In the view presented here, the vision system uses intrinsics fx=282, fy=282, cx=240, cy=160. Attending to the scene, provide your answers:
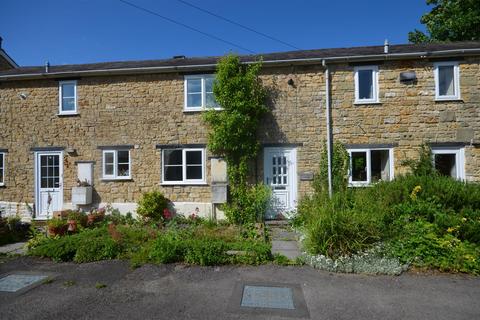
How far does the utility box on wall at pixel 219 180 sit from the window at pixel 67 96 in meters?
6.12

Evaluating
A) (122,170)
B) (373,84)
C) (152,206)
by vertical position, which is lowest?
(152,206)

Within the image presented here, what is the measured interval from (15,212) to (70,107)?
4.67 meters

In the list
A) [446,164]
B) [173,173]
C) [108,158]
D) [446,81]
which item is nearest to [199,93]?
[173,173]

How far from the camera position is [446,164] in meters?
9.95

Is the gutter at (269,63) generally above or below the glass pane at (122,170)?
above

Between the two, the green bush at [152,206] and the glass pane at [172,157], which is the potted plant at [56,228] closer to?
the green bush at [152,206]

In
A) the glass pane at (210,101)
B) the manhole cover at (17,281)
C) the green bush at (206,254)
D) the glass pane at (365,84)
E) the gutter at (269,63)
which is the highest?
the gutter at (269,63)

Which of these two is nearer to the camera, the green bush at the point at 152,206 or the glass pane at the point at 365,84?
the green bush at the point at 152,206

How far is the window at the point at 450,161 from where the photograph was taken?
966 cm

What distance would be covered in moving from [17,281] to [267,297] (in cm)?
465

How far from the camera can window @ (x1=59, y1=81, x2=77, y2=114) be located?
11141 millimetres

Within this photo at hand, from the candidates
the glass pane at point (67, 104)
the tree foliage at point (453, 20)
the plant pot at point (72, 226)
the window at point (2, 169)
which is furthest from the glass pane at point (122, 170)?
the tree foliage at point (453, 20)

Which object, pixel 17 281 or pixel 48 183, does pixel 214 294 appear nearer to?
pixel 17 281

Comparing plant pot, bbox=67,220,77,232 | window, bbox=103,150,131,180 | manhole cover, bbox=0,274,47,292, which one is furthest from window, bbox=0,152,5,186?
manhole cover, bbox=0,274,47,292
